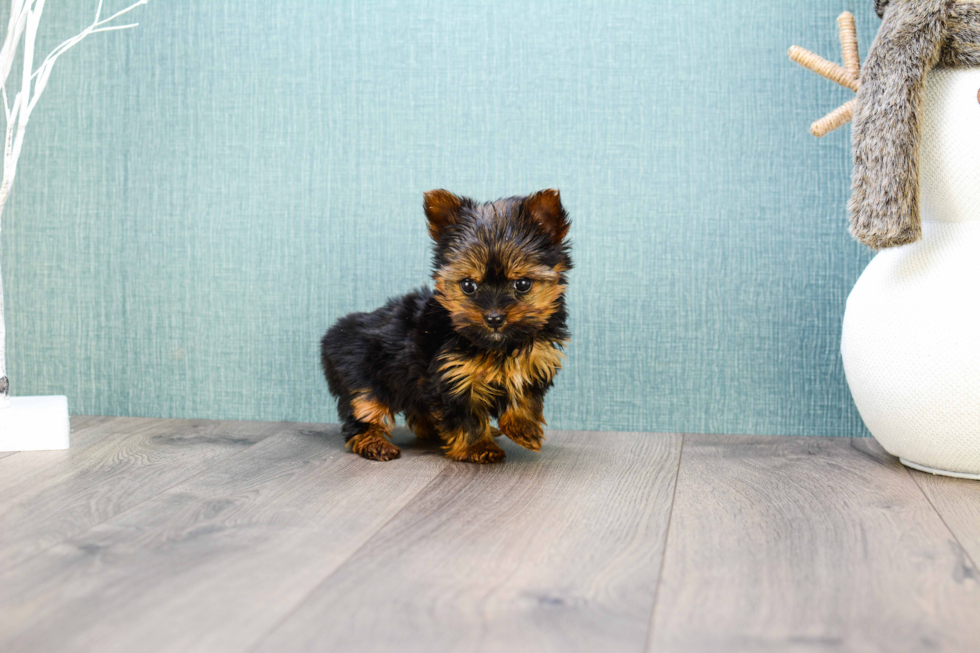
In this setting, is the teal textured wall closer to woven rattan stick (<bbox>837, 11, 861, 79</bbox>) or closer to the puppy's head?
woven rattan stick (<bbox>837, 11, 861, 79</bbox>)

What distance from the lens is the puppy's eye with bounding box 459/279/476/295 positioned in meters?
1.35

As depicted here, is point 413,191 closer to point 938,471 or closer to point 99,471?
point 99,471

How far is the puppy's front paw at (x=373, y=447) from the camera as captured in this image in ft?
4.97

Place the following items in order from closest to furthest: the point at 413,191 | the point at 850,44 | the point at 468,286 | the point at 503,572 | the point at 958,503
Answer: the point at 503,572 → the point at 958,503 → the point at 468,286 → the point at 850,44 → the point at 413,191

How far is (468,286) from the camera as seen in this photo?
4.43 ft

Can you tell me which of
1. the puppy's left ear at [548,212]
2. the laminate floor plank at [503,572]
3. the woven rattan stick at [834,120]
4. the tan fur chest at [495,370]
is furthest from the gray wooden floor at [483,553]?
the woven rattan stick at [834,120]

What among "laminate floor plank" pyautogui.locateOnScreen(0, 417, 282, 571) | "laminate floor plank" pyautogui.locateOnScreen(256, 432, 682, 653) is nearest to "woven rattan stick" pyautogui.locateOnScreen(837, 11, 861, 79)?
"laminate floor plank" pyautogui.locateOnScreen(256, 432, 682, 653)

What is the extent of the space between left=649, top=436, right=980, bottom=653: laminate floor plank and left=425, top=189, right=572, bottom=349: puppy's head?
39cm

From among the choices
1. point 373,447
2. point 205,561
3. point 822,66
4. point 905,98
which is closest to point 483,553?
point 205,561

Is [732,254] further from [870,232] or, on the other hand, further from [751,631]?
[751,631]

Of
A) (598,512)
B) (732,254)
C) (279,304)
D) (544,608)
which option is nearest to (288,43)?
(279,304)

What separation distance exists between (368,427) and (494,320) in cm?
42

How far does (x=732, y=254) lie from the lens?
5.84 feet

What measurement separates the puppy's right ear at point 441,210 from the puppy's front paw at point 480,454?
1.31 feet
